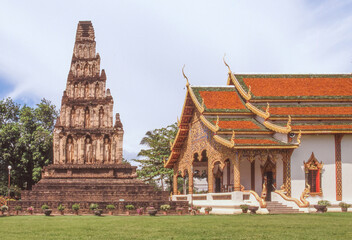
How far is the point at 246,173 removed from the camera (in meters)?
32.2

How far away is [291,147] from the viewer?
27688mm

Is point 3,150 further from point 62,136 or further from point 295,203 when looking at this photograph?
point 295,203

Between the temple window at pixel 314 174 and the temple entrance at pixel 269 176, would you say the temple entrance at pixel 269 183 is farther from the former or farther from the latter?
the temple window at pixel 314 174

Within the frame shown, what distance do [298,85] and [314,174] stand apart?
6781 millimetres

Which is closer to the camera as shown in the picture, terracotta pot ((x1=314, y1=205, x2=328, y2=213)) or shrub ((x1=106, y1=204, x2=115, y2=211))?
terracotta pot ((x1=314, y1=205, x2=328, y2=213))

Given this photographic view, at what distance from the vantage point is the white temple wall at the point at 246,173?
32156 millimetres

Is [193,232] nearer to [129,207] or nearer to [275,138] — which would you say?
[129,207]

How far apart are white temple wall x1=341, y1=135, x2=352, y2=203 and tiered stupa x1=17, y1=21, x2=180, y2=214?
11.3m

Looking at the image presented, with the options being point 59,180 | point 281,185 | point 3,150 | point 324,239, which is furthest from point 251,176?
point 3,150

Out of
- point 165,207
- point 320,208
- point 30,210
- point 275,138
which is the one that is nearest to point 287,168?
point 275,138

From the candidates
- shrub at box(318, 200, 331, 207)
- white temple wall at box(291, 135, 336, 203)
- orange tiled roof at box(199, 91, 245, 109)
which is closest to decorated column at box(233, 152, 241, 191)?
white temple wall at box(291, 135, 336, 203)

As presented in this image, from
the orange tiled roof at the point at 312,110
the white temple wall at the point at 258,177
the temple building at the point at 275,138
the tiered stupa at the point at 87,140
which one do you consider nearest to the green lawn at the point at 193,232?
the temple building at the point at 275,138

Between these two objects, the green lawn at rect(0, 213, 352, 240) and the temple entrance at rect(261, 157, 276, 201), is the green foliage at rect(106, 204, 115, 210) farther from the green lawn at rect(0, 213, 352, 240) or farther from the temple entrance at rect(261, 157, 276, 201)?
the green lawn at rect(0, 213, 352, 240)

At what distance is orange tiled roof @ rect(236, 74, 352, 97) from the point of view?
106 ft
